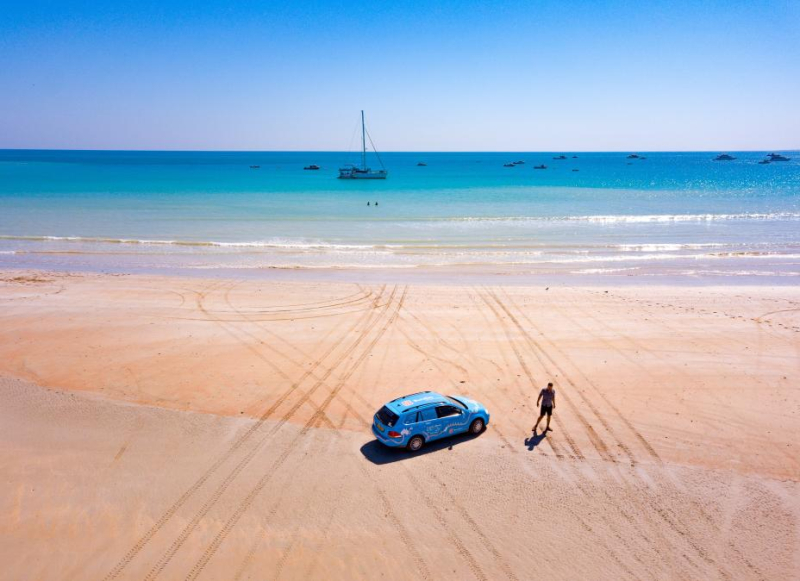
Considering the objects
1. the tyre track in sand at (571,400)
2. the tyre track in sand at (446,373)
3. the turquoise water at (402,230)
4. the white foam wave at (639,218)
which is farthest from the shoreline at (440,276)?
the white foam wave at (639,218)

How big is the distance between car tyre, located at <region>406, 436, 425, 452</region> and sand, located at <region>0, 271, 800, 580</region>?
27 cm

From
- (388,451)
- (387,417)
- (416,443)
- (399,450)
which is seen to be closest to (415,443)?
(416,443)

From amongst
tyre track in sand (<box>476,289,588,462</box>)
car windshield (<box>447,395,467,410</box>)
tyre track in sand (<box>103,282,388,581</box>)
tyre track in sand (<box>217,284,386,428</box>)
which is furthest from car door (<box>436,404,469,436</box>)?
tyre track in sand (<box>103,282,388,581</box>)

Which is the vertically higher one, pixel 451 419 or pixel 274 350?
pixel 451 419

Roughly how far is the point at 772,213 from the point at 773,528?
61.8m

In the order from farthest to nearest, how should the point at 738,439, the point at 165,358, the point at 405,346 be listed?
1. the point at 405,346
2. the point at 165,358
3. the point at 738,439

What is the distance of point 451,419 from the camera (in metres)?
13.0

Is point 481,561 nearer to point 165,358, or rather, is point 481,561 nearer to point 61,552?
point 61,552

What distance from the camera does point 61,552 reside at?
9555 mm

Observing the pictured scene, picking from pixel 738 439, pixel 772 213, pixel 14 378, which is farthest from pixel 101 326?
pixel 772 213

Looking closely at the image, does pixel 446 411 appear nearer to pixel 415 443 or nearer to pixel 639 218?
pixel 415 443

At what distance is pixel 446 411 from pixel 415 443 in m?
1.12

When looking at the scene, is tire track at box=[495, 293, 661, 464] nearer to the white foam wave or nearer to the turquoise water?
the turquoise water

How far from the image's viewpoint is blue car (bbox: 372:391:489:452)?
12.4m
